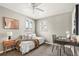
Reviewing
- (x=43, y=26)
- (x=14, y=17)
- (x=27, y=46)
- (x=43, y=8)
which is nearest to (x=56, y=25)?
(x=43, y=26)

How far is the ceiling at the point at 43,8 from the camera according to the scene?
2097 millimetres

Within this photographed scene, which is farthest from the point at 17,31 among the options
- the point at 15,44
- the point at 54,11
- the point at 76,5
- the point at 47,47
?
the point at 76,5

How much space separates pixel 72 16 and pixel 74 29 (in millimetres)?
385

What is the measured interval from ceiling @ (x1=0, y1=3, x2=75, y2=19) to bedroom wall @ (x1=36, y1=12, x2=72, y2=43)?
0.12 m

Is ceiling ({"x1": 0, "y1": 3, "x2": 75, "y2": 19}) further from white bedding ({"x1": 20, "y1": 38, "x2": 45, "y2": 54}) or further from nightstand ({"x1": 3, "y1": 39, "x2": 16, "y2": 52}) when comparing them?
nightstand ({"x1": 3, "y1": 39, "x2": 16, "y2": 52})

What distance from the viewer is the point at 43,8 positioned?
220 centimetres

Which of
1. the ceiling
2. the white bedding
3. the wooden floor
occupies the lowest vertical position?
the wooden floor

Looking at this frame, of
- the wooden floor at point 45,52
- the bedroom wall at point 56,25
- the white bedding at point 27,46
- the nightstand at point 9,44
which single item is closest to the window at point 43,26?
the bedroom wall at point 56,25

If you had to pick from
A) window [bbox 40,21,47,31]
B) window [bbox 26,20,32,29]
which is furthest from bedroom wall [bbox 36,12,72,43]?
window [bbox 26,20,32,29]

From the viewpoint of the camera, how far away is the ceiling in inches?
82.6

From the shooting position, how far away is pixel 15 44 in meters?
2.10

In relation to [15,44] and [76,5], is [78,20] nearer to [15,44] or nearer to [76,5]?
[76,5]

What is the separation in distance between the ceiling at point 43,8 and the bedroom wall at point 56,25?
12 centimetres

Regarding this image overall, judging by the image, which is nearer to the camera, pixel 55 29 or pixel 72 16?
pixel 72 16
